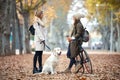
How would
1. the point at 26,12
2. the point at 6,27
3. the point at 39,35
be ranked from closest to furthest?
the point at 39,35 < the point at 6,27 < the point at 26,12

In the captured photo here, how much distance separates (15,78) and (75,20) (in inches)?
130

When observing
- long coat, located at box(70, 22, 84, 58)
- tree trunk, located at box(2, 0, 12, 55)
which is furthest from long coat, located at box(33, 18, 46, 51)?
tree trunk, located at box(2, 0, 12, 55)

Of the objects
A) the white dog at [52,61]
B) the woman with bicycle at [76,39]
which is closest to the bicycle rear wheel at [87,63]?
the woman with bicycle at [76,39]

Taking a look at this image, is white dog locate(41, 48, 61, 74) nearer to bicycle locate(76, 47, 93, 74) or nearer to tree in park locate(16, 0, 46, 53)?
bicycle locate(76, 47, 93, 74)

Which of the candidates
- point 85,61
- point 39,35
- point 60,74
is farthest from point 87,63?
point 39,35

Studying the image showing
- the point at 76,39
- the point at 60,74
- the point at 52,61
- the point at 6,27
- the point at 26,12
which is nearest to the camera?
the point at 52,61

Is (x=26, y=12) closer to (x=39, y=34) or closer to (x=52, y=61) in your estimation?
(x=39, y=34)

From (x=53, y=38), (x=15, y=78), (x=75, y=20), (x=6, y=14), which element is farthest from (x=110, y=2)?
(x=53, y=38)

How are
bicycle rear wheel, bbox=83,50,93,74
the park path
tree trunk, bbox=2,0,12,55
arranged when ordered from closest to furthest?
1. the park path
2. bicycle rear wheel, bbox=83,50,93,74
3. tree trunk, bbox=2,0,12,55

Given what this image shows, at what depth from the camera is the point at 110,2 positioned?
3747cm

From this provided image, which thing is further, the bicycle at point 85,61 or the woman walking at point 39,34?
the bicycle at point 85,61

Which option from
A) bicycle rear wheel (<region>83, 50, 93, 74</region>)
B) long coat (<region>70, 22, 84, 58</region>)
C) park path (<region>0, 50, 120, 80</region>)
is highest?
long coat (<region>70, 22, 84, 58</region>)

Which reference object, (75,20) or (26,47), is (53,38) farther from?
(75,20)

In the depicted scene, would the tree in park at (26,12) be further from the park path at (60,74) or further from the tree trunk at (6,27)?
the park path at (60,74)
